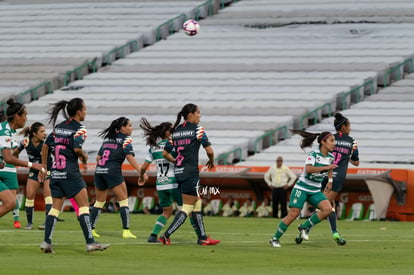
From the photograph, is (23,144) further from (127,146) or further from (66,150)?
(66,150)

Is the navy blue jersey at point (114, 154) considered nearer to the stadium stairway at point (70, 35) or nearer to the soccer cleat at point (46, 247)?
the soccer cleat at point (46, 247)

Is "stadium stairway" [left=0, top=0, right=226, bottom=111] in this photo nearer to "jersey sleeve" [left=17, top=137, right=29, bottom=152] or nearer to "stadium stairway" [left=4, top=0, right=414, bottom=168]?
"stadium stairway" [left=4, top=0, right=414, bottom=168]

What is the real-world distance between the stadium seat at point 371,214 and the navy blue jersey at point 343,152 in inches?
381

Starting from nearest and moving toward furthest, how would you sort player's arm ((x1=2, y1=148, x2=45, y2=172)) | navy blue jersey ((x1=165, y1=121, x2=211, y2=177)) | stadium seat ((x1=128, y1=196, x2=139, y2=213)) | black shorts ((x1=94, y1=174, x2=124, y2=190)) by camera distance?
player's arm ((x1=2, y1=148, x2=45, y2=172)), navy blue jersey ((x1=165, y1=121, x2=211, y2=177)), black shorts ((x1=94, y1=174, x2=124, y2=190)), stadium seat ((x1=128, y1=196, x2=139, y2=213))

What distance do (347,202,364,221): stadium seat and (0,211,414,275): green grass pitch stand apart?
29.6ft

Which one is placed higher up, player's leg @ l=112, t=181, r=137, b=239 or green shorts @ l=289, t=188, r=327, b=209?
green shorts @ l=289, t=188, r=327, b=209

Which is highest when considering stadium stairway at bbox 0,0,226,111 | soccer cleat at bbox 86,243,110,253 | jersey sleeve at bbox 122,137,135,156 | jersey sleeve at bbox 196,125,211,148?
stadium stairway at bbox 0,0,226,111

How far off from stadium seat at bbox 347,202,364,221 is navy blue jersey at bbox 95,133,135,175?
514 inches

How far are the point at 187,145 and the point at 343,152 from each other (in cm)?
473

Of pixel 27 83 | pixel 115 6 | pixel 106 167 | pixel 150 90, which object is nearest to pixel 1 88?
pixel 27 83

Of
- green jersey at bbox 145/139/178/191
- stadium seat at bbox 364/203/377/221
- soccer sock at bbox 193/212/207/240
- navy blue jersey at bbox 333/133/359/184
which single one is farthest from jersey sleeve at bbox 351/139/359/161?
stadium seat at bbox 364/203/377/221

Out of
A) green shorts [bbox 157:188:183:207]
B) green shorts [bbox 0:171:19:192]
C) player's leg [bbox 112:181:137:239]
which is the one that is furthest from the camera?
player's leg [bbox 112:181:137:239]

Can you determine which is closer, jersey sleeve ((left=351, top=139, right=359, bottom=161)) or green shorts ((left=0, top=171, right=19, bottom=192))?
green shorts ((left=0, top=171, right=19, bottom=192))

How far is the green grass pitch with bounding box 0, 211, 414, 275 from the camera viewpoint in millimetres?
12164
